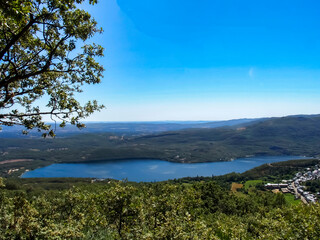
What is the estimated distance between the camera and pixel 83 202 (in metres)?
28.3

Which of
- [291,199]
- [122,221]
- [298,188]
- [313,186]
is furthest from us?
[298,188]

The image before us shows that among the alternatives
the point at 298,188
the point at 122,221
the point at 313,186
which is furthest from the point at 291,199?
the point at 122,221

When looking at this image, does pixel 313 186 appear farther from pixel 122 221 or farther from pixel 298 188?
pixel 122 221

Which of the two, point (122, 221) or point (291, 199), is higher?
point (122, 221)

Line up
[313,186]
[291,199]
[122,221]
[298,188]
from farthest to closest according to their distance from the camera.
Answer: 1. [298,188]
2. [313,186]
3. [291,199]
4. [122,221]

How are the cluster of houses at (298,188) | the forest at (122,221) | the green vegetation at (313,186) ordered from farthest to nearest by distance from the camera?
the green vegetation at (313,186) → the cluster of houses at (298,188) → the forest at (122,221)

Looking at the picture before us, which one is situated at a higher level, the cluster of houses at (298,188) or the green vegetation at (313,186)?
the green vegetation at (313,186)

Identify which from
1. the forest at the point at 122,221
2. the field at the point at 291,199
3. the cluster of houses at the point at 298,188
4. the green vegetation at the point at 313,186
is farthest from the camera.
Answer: the green vegetation at the point at 313,186

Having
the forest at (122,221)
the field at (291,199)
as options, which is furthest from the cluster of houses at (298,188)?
the forest at (122,221)

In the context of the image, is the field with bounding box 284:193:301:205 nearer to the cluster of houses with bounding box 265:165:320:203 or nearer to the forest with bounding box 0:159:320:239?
the cluster of houses with bounding box 265:165:320:203

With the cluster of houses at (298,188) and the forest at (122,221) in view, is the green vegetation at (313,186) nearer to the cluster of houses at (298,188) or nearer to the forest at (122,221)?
the cluster of houses at (298,188)

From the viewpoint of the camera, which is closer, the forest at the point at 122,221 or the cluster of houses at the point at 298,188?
the forest at the point at 122,221

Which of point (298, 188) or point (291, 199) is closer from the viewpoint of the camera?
point (291, 199)

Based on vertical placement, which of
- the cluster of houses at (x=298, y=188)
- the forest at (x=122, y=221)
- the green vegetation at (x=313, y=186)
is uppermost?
the forest at (x=122, y=221)
